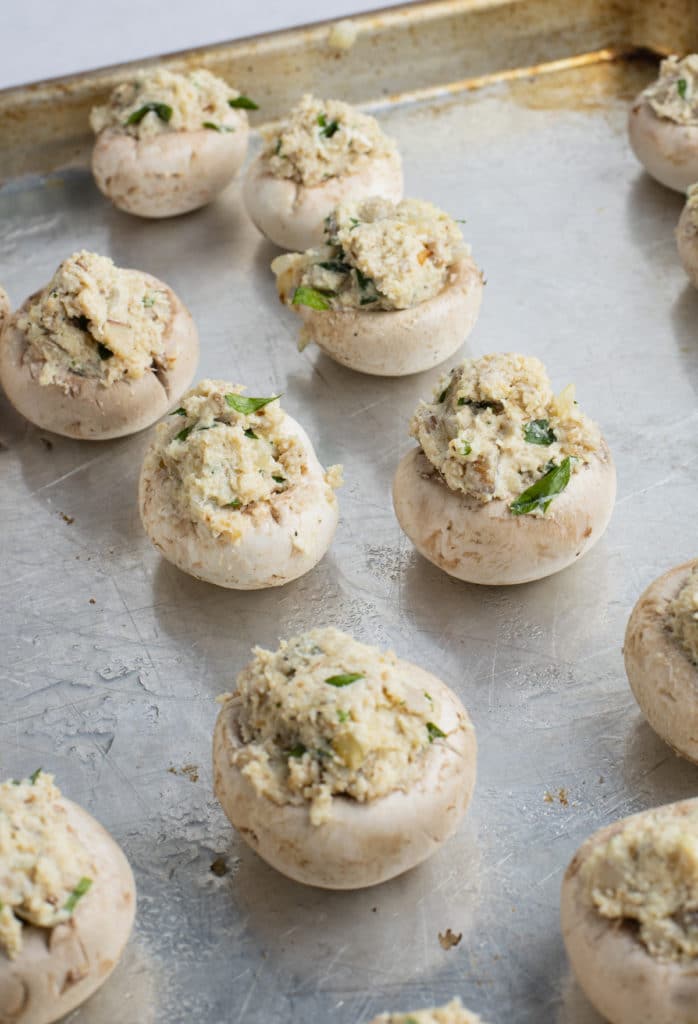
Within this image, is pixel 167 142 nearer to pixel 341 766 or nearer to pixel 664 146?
pixel 664 146

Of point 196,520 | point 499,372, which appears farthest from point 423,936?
point 499,372

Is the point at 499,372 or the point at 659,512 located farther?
the point at 659,512

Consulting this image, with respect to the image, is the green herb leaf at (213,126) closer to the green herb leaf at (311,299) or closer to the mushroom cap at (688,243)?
the green herb leaf at (311,299)

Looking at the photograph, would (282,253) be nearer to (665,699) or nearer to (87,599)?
(87,599)

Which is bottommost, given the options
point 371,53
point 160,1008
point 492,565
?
point 160,1008

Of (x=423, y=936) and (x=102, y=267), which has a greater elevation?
(x=102, y=267)

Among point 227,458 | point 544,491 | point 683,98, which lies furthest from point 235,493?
point 683,98

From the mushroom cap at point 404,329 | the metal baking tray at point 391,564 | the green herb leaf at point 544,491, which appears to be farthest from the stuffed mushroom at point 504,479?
the mushroom cap at point 404,329
